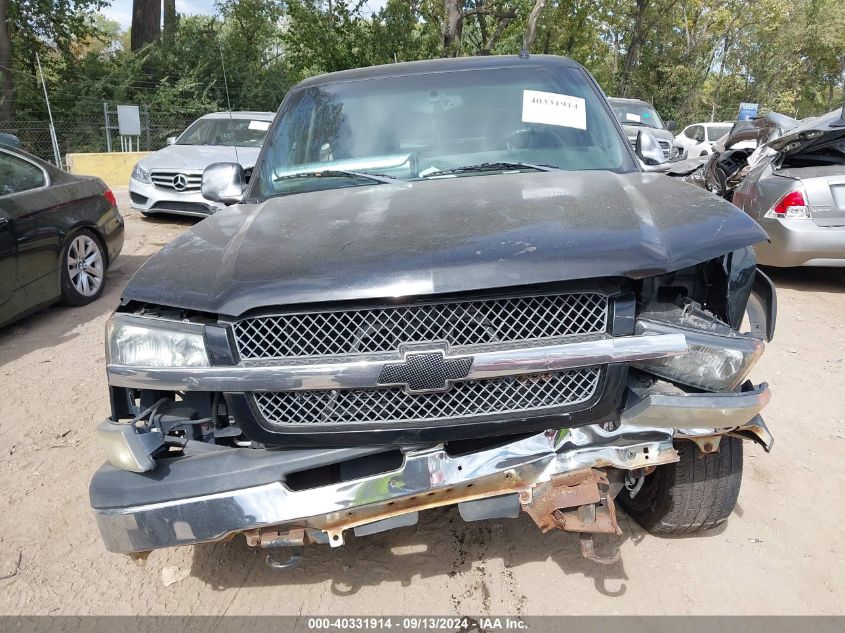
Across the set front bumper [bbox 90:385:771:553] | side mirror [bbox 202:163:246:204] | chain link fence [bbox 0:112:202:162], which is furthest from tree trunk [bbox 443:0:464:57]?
front bumper [bbox 90:385:771:553]

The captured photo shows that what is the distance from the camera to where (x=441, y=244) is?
7.41ft

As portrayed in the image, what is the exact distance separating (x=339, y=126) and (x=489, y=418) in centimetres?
202

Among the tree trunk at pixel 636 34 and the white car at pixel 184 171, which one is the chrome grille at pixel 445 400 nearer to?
the white car at pixel 184 171

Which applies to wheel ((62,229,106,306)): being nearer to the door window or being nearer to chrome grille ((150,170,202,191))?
the door window

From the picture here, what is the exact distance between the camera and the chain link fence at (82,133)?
15.2 metres

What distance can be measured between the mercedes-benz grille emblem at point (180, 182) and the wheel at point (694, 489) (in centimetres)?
831

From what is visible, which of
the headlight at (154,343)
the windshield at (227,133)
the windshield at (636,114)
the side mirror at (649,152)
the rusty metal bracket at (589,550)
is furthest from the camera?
the windshield at (636,114)

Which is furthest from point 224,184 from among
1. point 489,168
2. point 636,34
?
point 636,34

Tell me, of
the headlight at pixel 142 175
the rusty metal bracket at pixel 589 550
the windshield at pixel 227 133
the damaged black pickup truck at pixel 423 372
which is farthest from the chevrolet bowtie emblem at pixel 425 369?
the windshield at pixel 227 133

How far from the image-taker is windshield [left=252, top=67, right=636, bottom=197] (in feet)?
11.1

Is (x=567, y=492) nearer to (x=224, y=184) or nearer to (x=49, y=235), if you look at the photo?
(x=224, y=184)

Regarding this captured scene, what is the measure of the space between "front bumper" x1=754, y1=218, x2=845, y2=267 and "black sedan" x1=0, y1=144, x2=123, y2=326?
6228 millimetres

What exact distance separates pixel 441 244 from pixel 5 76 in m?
17.0

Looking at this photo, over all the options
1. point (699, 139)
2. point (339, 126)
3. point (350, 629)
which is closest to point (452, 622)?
point (350, 629)
